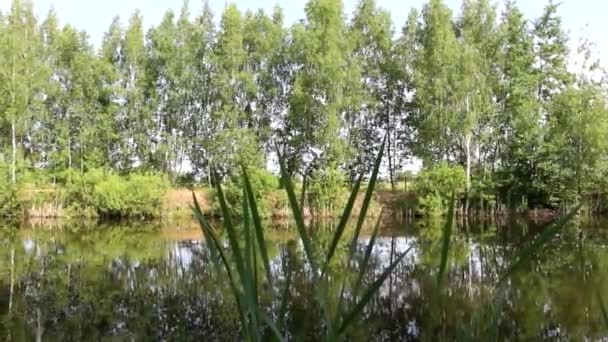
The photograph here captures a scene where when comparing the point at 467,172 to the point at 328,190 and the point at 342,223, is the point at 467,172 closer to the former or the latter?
the point at 328,190

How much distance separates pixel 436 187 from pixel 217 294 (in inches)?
884

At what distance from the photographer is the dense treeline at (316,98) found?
32.4m

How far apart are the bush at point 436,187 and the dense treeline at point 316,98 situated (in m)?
0.48

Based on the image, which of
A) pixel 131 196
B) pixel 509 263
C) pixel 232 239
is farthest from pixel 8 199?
pixel 509 263

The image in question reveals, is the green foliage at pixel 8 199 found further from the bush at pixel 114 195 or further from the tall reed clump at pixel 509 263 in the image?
the tall reed clump at pixel 509 263

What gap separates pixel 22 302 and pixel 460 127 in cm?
2654

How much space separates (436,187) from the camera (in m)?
31.7

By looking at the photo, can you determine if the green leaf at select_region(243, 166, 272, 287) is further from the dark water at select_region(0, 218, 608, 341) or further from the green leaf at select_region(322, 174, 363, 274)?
the dark water at select_region(0, 218, 608, 341)

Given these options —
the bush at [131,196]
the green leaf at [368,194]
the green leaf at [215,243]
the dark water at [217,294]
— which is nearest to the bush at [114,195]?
the bush at [131,196]

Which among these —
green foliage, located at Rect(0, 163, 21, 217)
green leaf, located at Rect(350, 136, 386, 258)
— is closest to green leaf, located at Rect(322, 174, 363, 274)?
green leaf, located at Rect(350, 136, 386, 258)

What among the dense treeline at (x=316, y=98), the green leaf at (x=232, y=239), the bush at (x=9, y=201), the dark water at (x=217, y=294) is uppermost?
the dense treeline at (x=316, y=98)

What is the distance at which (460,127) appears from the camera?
32875 millimetres

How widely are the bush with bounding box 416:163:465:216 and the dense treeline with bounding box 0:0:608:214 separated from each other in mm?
484

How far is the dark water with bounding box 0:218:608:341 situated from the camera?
8602 mm
